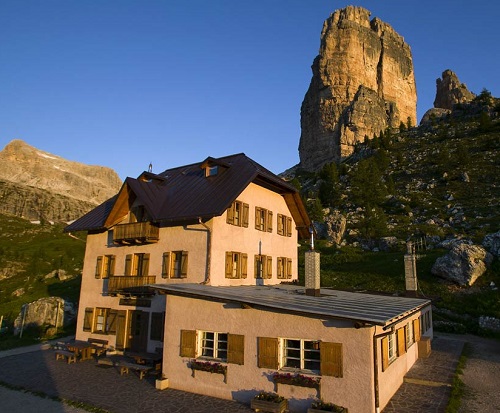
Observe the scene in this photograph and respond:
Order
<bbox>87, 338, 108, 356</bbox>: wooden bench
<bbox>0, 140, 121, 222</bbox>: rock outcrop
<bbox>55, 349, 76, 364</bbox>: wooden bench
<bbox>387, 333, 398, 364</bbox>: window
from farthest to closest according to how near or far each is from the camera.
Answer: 1. <bbox>0, 140, 121, 222</bbox>: rock outcrop
2. <bbox>87, 338, 108, 356</bbox>: wooden bench
3. <bbox>55, 349, 76, 364</bbox>: wooden bench
4. <bbox>387, 333, 398, 364</bbox>: window

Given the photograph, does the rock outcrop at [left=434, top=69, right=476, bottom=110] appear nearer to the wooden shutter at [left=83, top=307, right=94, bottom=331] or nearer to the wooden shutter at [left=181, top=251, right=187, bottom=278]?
the wooden shutter at [left=181, top=251, right=187, bottom=278]

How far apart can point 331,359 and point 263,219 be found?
13432mm

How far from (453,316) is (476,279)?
504cm

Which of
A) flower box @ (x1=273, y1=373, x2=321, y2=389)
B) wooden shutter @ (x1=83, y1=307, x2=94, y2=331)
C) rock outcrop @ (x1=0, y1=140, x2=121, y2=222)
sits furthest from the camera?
rock outcrop @ (x1=0, y1=140, x2=121, y2=222)

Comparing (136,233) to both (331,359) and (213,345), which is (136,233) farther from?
(331,359)

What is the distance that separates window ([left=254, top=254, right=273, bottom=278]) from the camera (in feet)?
76.9

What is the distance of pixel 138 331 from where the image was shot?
21.6 metres

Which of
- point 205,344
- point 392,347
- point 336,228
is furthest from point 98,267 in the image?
point 336,228

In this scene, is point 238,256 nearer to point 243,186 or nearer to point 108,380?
point 243,186

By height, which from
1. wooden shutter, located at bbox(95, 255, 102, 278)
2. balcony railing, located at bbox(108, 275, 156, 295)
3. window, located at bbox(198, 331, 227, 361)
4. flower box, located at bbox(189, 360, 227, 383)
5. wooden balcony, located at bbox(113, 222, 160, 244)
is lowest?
flower box, located at bbox(189, 360, 227, 383)

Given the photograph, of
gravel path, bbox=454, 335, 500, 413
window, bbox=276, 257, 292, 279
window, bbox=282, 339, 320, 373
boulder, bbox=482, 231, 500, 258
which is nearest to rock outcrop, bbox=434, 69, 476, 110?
boulder, bbox=482, 231, 500, 258

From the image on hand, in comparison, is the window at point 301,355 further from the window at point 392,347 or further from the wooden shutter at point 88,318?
the wooden shutter at point 88,318

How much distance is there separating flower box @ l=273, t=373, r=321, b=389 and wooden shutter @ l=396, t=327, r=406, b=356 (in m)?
4.74

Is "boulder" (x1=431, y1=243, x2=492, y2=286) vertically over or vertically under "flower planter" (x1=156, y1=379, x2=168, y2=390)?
over
